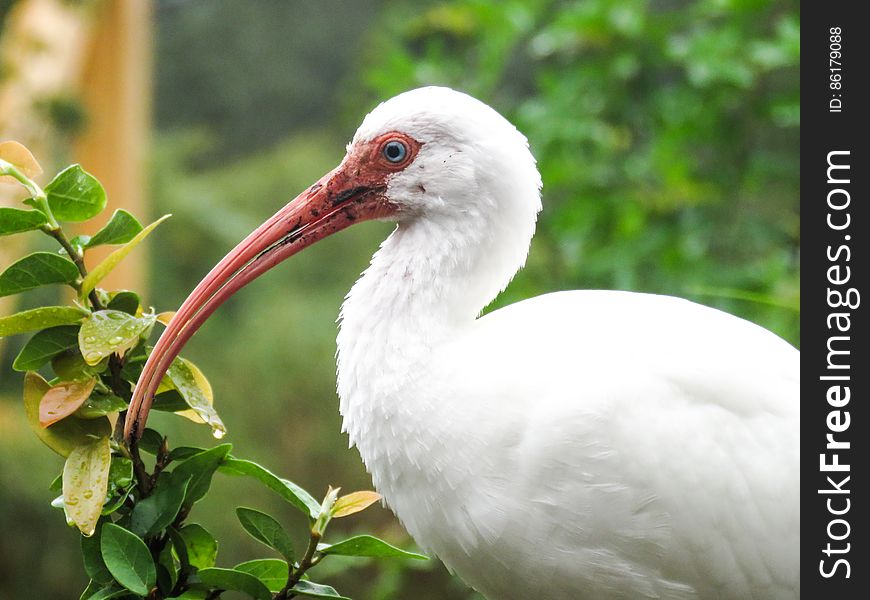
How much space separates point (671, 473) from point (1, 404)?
14.5 ft

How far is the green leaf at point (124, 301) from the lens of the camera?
5.30 feet

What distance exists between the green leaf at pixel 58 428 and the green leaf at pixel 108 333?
11 cm

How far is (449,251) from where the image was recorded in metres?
1.96

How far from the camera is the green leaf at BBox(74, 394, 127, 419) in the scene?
1.54 m

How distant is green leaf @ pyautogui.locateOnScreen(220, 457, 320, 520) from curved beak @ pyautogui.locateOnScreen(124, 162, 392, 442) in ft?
1.06

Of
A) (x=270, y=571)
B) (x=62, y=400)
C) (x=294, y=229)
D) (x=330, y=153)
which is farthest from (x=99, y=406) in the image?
(x=330, y=153)

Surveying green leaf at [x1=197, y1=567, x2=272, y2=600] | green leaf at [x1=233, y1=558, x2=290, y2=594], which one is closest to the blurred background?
green leaf at [x1=233, y1=558, x2=290, y2=594]

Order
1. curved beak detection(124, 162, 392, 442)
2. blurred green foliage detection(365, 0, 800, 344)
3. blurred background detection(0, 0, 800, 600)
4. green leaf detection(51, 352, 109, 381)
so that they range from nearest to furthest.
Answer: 1. green leaf detection(51, 352, 109, 381)
2. curved beak detection(124, 162, 392, 442)
3. blurred green foliage detection(365, 0, 800, 344)
4. blurred background detection(0, 0, 800, 600)

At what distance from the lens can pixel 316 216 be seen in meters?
1.98

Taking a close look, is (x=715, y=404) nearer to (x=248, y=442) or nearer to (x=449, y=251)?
(x=449, y=251)

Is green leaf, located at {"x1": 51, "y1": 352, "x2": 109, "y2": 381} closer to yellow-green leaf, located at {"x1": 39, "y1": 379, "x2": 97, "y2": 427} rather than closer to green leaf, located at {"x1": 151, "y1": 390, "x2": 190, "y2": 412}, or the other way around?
yellow-green leaf, located at {"x1": 39, "y1": 379, "x2": 97, "y2": 427}

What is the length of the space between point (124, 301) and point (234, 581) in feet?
1.46

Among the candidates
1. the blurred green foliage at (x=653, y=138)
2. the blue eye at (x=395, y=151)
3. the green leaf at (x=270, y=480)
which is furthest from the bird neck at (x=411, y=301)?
the blurred green foliage at (x=653, y=138)
